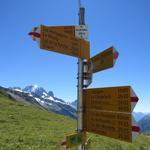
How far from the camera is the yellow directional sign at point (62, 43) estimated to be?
6.51m

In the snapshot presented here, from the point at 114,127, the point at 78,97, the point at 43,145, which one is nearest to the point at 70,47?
the point at 78,97

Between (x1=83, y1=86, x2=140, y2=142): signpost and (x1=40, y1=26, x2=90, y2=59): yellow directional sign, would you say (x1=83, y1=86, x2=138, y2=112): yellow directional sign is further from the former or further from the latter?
(x1=40, y1=26, x2=90, y2=59): yellow directional sign

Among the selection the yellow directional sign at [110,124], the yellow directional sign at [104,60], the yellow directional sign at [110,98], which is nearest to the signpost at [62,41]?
the yellow directional sign at [104,60]

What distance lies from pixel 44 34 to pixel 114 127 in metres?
2.64

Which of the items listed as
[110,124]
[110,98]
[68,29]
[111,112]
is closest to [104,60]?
[110,98]

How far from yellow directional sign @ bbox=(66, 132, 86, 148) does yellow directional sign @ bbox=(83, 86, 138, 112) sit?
73cm

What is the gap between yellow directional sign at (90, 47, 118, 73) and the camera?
674 centimetres

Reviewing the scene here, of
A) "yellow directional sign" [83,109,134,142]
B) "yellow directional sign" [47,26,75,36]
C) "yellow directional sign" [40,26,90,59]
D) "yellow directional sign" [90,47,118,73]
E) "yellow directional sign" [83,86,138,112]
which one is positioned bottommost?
"yellow directional sign" [83,109,134,142]

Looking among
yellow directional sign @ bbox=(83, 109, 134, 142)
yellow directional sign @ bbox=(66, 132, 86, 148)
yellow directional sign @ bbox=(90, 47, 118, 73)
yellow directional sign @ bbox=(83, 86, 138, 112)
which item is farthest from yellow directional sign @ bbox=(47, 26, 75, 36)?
yellow directional sign @ bbox=(66, 132, 86, 148)

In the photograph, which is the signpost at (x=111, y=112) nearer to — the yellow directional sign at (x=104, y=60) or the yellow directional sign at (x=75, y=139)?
the yellow directional sign at (x=75, y=139)

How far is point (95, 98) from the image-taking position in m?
6.81

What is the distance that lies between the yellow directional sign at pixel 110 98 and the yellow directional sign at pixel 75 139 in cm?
73

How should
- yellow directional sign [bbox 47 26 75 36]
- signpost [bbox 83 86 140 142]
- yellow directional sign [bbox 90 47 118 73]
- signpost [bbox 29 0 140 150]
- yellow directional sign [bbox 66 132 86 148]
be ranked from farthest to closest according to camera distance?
yellow directional sign [bbox 47 26 75 36], yellow directional sign [bbox 90 47 118 73], yellow directional sign [bbox 66 132 86 148], signpost [bbox 29 0 140 150], signpost [bbox 83 86 140 142]

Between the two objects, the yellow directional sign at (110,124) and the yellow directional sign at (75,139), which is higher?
the yellow directional sign at (110,124)
